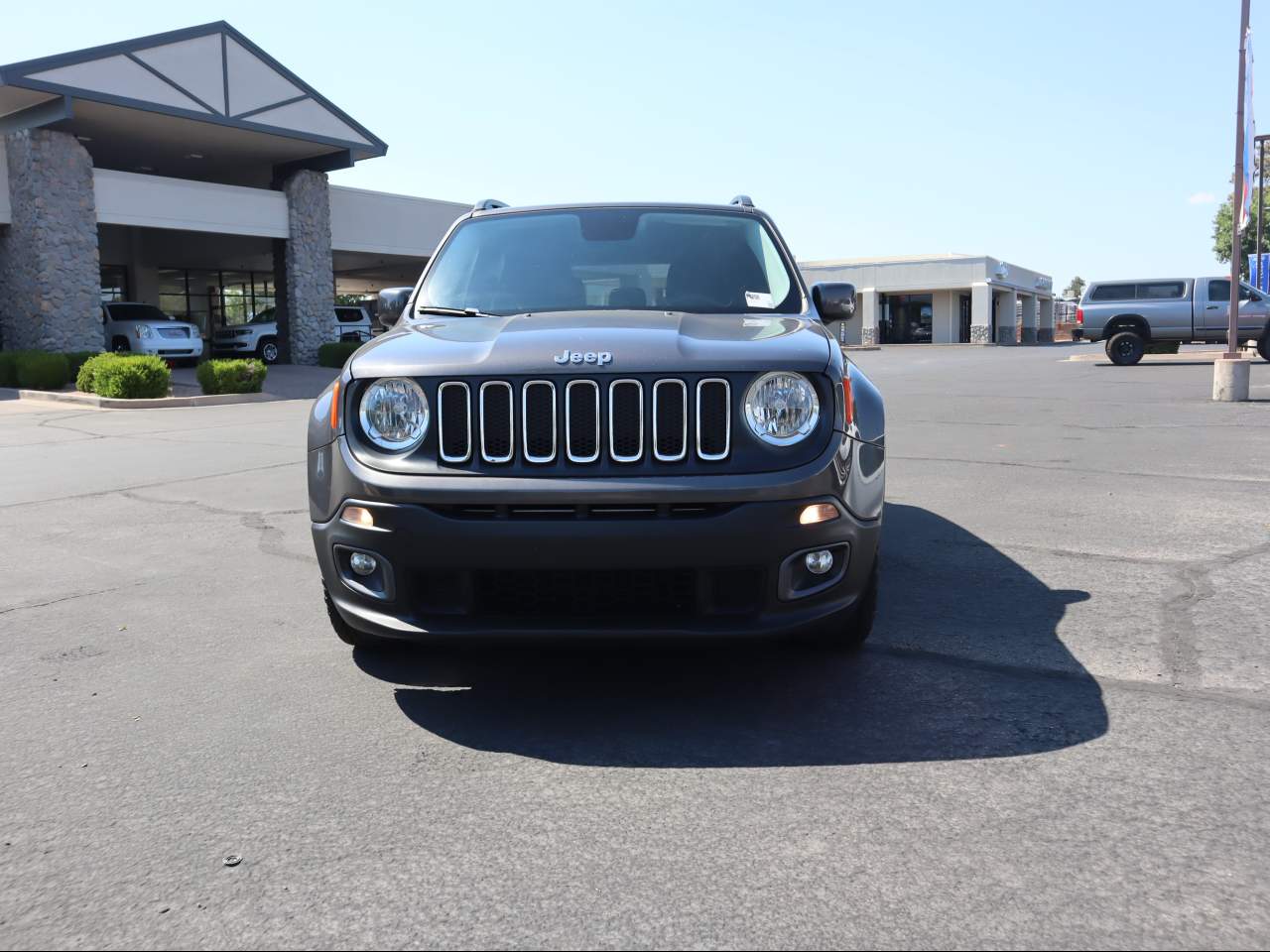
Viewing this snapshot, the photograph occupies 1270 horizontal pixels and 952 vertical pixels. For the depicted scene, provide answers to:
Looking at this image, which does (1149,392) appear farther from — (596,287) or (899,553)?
(596,287)

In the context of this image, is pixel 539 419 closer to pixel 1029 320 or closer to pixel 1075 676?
pixel 1075 676

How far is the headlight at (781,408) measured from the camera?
11.1 ft

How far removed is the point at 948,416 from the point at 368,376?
38.7ft

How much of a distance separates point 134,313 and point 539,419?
28.0 meters

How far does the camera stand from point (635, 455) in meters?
3.32

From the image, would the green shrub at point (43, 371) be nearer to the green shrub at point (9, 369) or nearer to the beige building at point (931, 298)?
the green shrub at point (9, 369)

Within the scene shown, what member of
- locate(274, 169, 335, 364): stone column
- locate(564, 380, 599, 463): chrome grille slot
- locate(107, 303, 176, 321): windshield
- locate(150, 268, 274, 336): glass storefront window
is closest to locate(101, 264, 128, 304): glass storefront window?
locate(150, 268, 274, 336): glass storefront window

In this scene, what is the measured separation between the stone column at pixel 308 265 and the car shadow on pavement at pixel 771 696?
96.7 feet

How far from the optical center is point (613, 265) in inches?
189

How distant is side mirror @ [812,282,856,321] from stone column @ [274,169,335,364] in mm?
29091

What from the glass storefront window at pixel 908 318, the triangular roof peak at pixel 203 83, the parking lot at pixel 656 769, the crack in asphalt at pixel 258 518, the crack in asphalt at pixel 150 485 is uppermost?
the triangular roof peak at pixel 203 83

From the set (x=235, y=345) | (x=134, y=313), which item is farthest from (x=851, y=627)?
(x=235, y=345)

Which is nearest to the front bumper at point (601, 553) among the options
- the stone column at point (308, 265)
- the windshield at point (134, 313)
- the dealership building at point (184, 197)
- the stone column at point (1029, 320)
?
the dealership building at point (184, 197)

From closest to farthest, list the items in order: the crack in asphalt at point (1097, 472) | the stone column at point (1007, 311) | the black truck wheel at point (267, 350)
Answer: the crack in asphalt at point (1097, 472) → the black truck wheel at point (267, 350) → the stone column at point (1007, 311)
